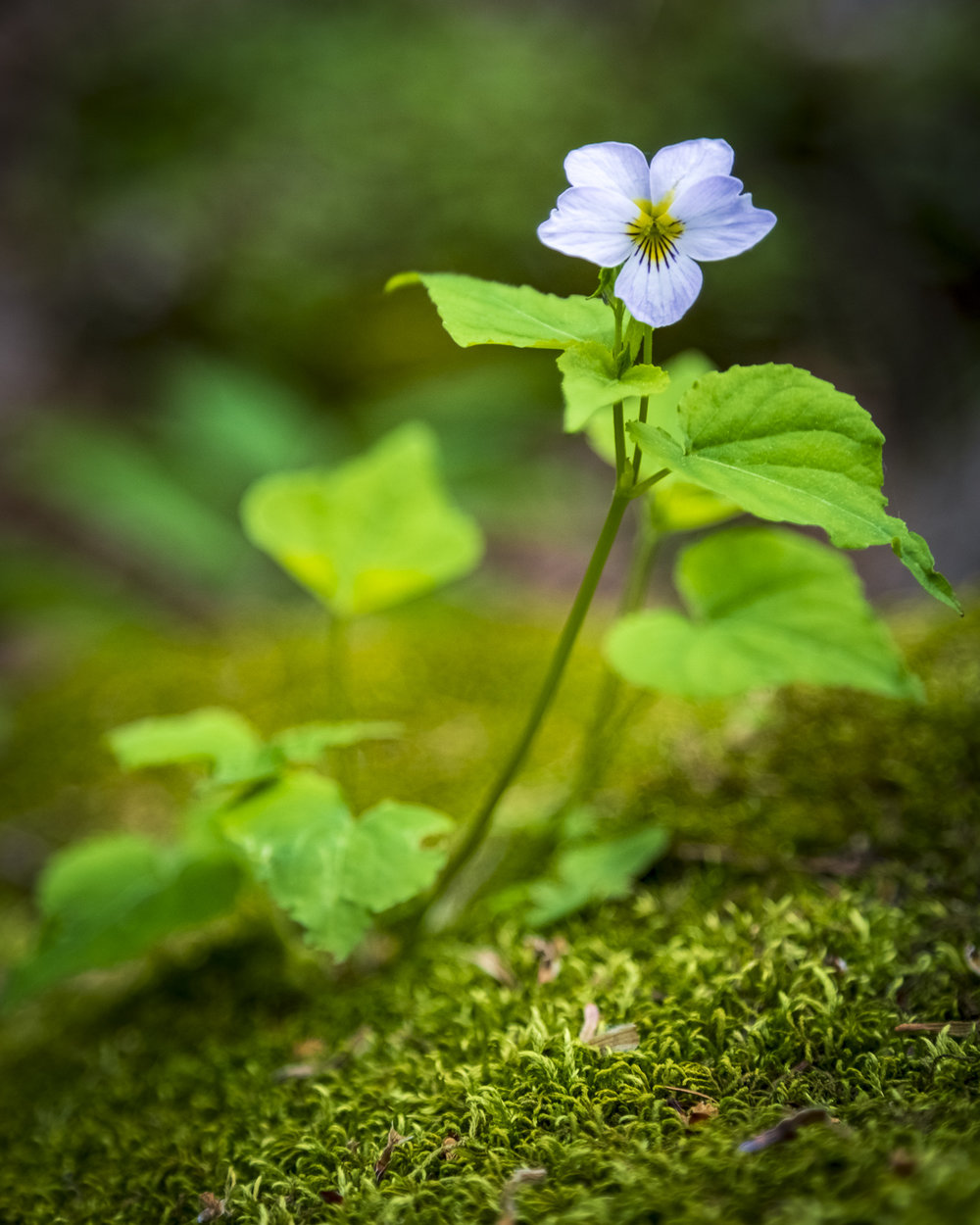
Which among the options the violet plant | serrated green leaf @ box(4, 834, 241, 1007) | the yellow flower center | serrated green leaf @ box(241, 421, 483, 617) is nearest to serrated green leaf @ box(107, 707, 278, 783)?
the violet plant

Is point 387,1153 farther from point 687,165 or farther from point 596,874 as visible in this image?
point 687,165

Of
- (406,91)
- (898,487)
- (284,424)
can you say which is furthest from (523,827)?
(406,91)

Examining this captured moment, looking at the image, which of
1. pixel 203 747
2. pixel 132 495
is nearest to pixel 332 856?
pixel 203 747

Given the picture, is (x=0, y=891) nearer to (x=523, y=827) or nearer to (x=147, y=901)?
(x=147, y=901)

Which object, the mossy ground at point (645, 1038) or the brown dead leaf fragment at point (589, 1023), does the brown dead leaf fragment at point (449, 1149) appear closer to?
the mossy ground at point (645, 1038)

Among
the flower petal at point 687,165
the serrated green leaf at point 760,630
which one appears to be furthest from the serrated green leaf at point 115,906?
the flower petal at point 687,165

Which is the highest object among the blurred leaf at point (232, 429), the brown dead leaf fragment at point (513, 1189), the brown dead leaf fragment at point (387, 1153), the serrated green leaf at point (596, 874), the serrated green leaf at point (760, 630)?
the blurred leaf at point (232, 429)

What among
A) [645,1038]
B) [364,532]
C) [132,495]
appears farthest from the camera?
[132,495]
